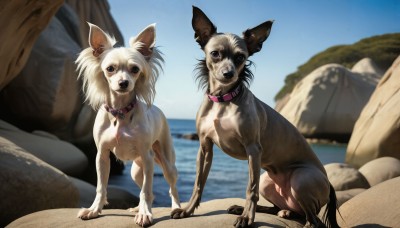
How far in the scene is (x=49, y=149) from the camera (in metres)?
11.4

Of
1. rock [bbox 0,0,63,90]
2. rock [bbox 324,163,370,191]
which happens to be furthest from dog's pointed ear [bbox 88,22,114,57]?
rock [bbox 324,163,370,191]

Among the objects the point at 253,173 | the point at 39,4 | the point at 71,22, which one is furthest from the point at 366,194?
the point at 71,22

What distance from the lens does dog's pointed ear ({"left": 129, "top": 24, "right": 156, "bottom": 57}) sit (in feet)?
13.8

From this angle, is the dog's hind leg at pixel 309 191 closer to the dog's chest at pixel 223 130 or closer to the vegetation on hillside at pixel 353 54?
the dog's chest at pixel 223 130

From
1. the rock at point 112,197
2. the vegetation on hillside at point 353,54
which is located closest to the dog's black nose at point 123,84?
the rock at point 112,197

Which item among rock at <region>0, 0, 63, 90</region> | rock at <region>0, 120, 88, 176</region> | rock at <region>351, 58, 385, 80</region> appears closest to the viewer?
rock at <region>0, 0, 63, 90</region>

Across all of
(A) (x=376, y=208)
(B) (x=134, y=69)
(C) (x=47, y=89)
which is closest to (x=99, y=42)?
(B) (x=134, y=69)

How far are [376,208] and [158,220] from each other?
2.29 meters

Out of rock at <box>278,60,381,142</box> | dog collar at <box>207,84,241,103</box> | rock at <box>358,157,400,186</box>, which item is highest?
dog collar at <box>207,84,241,103</box>

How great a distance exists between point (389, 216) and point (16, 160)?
447cm

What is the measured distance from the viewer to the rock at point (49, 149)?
34.8 ft

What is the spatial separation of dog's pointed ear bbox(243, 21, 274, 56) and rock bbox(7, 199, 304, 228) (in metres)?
1.48

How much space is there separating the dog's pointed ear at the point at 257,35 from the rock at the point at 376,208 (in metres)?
2.14

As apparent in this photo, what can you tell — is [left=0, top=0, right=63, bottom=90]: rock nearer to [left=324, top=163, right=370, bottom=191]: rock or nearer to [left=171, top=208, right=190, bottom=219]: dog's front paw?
[left=171, top=208, right=190, bottom=219]: dog's front paw
